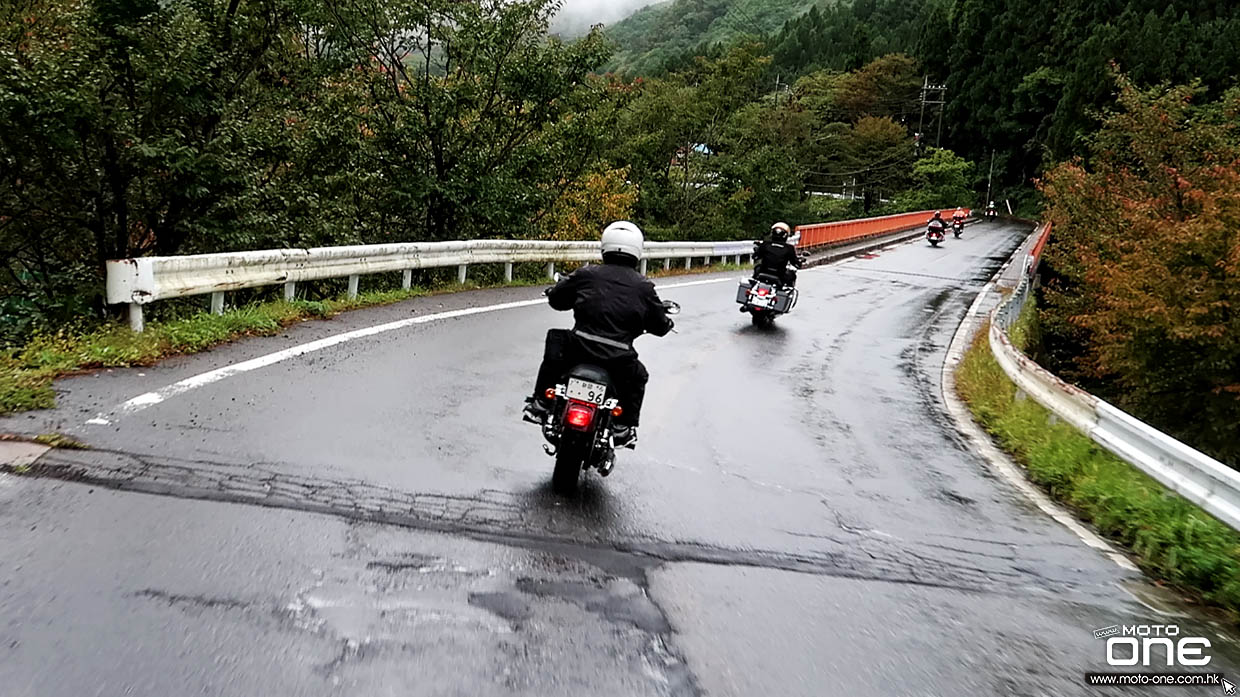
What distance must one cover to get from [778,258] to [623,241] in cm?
845

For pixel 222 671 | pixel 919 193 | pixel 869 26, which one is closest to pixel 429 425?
pixel 222 671

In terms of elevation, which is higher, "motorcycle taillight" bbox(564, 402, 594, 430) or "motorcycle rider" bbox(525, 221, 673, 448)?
"motorcycle rider" bbox(525, 221, 673, 448)

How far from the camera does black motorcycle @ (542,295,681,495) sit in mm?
5258

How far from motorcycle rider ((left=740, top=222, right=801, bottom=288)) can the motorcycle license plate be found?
9000 mm

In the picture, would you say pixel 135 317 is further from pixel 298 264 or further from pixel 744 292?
pixel 744 292

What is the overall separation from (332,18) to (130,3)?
503 centimetres

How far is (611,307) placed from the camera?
5.57 meters

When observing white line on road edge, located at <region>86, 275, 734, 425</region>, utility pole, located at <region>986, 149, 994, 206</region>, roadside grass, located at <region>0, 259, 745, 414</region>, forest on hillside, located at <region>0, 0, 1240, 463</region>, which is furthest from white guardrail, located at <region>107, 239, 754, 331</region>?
utility pole, located at <region>986, 149, 994, 206</region>

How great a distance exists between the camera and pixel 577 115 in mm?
18094

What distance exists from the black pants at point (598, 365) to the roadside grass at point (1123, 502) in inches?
126

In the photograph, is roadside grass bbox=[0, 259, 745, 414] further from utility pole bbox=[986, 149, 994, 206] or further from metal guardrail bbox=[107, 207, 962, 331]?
utility pole bbox=[986, 149, 994, 206]

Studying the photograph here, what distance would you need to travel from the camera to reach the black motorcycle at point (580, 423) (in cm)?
526

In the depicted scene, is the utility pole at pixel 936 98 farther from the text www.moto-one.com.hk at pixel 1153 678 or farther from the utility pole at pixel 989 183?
the text www.moto-one.com.hk at pixel 1153 678
